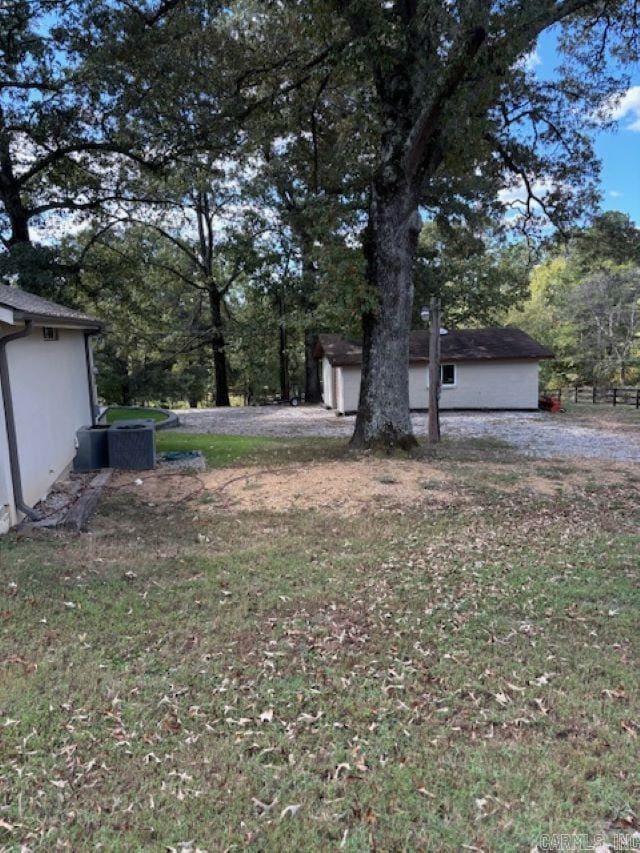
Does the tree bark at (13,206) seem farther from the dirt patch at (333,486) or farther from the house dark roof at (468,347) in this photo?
the dirt patch at (333,486)

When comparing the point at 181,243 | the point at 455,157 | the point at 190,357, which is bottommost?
the point at 190,357

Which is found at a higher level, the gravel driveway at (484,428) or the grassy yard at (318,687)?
the grassy yard at (318,687)

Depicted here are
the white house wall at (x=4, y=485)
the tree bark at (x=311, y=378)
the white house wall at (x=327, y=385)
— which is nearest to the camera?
the white house wall at (x=4, y=485)

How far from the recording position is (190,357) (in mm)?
31656

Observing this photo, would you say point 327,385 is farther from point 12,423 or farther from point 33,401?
point 12,423

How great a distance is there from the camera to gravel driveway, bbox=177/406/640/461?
12.2 m

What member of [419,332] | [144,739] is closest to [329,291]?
[144,739]

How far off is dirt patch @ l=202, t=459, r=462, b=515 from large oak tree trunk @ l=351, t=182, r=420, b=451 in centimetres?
102

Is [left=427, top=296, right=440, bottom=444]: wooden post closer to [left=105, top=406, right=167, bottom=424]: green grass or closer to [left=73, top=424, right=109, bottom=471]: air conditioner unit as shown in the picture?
[left=73, top=424, right=109, bottom=471]: air conditioner unit

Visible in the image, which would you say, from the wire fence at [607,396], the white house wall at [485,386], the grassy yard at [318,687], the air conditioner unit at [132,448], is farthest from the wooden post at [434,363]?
the wire fence at [607,396]

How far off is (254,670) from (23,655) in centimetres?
151

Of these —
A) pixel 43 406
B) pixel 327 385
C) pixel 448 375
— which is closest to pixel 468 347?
pixel 448 375

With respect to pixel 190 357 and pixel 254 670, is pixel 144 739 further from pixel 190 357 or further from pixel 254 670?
pixel 190 357

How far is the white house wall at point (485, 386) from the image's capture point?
2169cm
